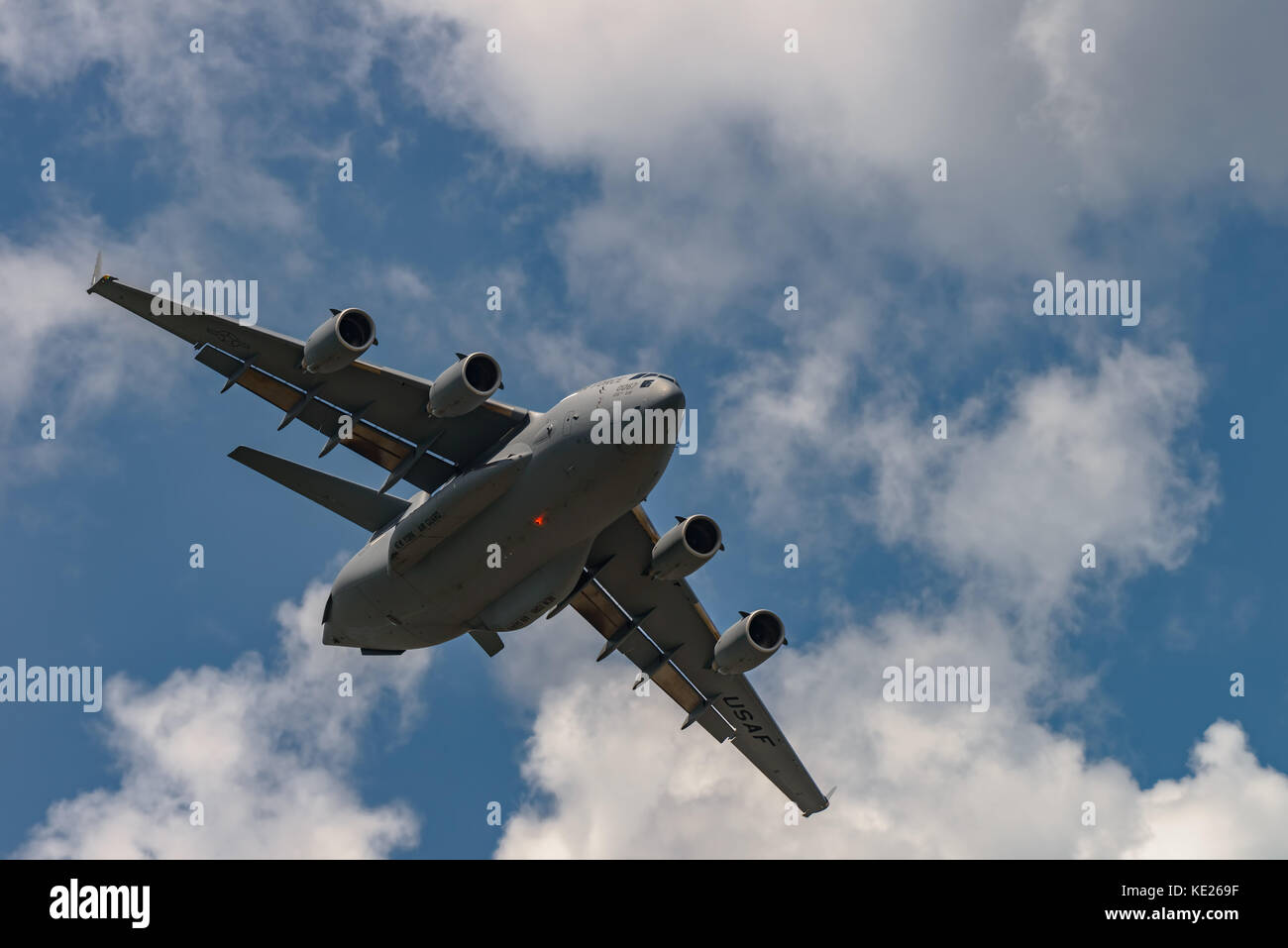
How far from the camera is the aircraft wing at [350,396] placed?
2594 centimetres

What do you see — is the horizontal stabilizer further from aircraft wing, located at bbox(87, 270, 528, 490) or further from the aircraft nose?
the aircraft nose

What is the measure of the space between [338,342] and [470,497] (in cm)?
407

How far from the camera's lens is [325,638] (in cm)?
2908

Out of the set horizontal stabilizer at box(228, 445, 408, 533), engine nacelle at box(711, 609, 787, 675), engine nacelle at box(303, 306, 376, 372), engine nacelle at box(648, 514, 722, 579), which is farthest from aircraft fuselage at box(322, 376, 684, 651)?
engine nacelle at box(711, 609, 787, 675)

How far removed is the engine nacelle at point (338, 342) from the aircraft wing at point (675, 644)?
7946mm

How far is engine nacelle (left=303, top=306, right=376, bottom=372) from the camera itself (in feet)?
76.9

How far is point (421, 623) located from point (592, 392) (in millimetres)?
7485

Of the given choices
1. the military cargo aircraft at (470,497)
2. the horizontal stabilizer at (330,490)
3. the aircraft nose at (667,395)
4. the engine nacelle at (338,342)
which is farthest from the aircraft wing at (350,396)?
the aircraft nose at (667,395)

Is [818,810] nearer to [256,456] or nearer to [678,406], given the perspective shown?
[678,406]

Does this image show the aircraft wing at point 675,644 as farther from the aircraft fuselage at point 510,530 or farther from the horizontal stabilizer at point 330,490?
the horizontal stabilizer at point 330,490

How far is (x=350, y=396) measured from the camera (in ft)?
88.0

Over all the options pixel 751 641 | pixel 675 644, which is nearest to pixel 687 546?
pixel 751 641

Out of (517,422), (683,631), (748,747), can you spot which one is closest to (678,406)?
(517,422)

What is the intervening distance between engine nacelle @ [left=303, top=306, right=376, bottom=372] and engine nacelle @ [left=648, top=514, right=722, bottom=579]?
8.09 m
